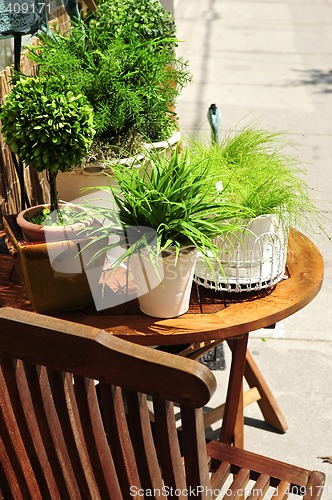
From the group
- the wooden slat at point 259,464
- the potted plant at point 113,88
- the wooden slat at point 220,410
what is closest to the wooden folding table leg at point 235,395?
the wooden slat at point 220,410

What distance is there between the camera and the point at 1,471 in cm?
138

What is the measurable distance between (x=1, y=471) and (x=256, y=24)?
8.89m

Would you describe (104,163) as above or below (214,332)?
above

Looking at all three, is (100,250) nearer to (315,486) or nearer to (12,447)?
(12,447)

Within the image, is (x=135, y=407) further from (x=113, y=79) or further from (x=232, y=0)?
(x=232, y=0)

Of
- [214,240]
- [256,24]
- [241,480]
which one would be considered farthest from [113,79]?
[256,24]

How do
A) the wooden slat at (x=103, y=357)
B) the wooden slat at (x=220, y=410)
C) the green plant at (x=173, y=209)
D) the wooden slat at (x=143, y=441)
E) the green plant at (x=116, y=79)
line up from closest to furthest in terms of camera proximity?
the wooden slat at (x=103, y=357) < the wooden slat at (x=143, y=441) < the green plant at (x=173, y=209) < the green plant at (x=116, y=79) < the wooden slat at (x=220, y=410)

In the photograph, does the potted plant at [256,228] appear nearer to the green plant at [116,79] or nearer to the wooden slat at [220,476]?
the green plant at [116,79]

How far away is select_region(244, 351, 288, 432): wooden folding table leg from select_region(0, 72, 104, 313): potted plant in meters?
1.01

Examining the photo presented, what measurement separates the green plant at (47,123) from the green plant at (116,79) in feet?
0.53

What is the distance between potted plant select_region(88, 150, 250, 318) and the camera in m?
1.75

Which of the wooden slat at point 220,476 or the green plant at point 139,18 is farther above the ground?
the green plant at point 139,18

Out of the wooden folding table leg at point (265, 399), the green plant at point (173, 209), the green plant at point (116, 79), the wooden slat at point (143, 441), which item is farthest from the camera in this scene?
the wooden folding table leg at point (265, 399)

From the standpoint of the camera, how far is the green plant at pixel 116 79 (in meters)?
2.14
